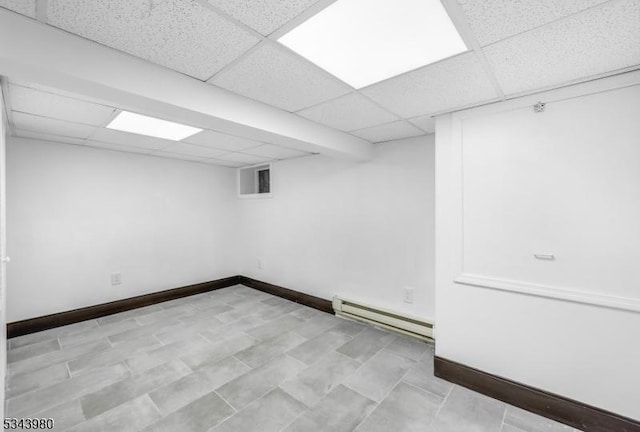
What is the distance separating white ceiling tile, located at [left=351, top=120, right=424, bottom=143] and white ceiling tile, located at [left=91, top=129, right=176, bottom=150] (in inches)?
95.3

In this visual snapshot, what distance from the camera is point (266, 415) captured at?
197 cm

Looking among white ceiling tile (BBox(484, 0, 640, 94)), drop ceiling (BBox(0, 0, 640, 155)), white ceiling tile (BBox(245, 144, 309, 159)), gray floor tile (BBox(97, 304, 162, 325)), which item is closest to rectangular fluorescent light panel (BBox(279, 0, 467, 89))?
drop ceiling (BBox(0, 0, 640, 155))

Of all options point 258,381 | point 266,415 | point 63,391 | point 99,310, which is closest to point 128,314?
point 99,310

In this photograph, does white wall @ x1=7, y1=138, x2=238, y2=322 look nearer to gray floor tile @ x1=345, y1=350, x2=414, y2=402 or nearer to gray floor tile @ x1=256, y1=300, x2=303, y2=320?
gray floor tile @ x1=256, y1=300, x2=303, y2=320

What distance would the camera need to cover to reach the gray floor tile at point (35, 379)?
7.32 ft

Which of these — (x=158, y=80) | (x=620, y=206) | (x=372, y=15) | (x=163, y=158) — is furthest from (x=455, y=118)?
(x=163, y=158)

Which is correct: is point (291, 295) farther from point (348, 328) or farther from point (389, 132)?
point (389, 132)

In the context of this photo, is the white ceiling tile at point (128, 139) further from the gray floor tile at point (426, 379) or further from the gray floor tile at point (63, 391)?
the gray floor tile at point (426, 379)

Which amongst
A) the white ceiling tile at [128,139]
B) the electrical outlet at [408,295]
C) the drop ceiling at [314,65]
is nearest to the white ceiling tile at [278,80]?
the drop ceiling at [314,65]

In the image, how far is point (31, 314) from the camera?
3.29 m

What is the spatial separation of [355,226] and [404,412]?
216 cm

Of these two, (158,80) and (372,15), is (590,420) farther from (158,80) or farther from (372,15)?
(158,80)

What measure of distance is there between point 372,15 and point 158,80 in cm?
134

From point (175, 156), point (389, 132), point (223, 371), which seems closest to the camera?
point (223, 371)
